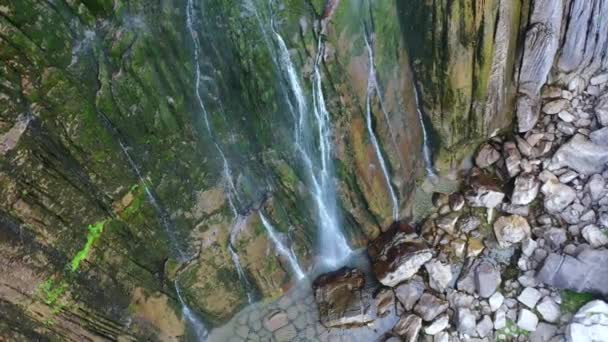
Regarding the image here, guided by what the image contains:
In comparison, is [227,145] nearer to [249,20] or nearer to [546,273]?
[249,20]

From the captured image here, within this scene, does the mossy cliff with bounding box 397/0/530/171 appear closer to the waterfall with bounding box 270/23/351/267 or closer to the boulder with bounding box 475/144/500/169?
the boulder with bounding box 475/144/500/169

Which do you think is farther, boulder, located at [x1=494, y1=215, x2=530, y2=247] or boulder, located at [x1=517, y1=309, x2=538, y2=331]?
boulder, located at [x1=494, y1=215, x2=530, y2=247]

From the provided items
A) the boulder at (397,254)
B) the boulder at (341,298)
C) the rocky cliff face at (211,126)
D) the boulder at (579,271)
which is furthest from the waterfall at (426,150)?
the boulder at (579,271)

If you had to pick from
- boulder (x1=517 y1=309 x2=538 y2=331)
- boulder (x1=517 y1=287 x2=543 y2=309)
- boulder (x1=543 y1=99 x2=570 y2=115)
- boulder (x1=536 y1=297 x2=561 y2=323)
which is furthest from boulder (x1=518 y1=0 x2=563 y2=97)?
boulder (x1=517 y1=309 x2=538 y2=331)

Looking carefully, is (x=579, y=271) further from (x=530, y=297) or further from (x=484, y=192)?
(x=484, y=192)

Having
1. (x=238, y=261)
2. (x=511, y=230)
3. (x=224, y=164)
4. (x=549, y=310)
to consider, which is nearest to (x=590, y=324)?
(x=549, y=310)

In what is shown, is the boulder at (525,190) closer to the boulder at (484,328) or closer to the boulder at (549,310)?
the boulder at (549,310)
